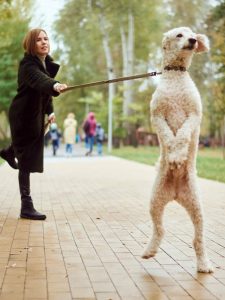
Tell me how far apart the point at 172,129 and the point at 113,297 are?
4.81 feet

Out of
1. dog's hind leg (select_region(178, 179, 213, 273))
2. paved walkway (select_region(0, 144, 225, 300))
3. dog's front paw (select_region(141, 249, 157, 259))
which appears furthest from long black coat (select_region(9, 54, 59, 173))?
dog's hind leg (select_region(178, 179, 213, 273))

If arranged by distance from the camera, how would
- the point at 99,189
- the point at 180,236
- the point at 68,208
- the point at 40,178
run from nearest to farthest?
1. the point at 180,236
2. the point at 68,208
3. the point at 99,189
4. the point at 40,178

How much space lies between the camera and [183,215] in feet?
26.9

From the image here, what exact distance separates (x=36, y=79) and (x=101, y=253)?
2.26 m

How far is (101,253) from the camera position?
5.59 m

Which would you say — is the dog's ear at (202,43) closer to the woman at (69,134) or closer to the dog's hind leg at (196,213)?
the dog's hind leg at (196,213)

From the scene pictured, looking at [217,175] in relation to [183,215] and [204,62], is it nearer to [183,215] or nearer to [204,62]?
[183,215]

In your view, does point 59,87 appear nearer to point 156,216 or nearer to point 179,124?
point 179,124

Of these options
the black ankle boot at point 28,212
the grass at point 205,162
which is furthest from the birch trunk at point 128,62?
the black ankle boot at point 28,212

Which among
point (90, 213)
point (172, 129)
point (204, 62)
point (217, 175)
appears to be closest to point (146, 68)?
point (204, 62)

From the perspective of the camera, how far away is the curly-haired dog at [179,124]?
4.84m

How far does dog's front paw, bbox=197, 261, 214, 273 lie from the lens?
4848 mm

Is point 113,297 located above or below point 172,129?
below

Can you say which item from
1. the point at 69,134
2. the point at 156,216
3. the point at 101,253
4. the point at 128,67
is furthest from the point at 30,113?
the point at 128,67
